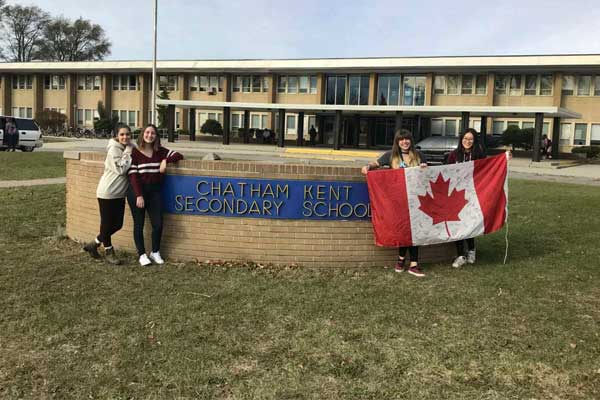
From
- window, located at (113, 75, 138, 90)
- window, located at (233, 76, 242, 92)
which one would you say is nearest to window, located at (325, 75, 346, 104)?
window, located at (233, 76, 242, 92)

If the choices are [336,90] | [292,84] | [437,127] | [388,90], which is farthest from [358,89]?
[437,127]

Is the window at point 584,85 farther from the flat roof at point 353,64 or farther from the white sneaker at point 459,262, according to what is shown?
the white sneaker at point 459,262

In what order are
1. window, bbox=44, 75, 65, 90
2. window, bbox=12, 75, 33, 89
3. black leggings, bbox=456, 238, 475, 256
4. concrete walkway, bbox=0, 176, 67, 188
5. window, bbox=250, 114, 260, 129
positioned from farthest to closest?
window, bbox=12, 75, 33, 89 → window, bbox=44, 75, 65, 90 → window, bbox=250, 114, 260, 129 → concrete walkway, bbox=0, 176, 67, 188 → black leggings, bbox=456, 238, 475, 256

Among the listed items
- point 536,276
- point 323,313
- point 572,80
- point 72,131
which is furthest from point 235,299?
point 72,131

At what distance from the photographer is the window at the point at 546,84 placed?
39.7 m

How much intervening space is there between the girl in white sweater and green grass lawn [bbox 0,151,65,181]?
998 centimetres

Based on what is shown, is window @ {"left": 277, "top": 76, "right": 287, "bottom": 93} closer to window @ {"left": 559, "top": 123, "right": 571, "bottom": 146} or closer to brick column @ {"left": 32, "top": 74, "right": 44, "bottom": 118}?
window @ {"left": 559, "top": 123, "right": 571, "bottom": 146}

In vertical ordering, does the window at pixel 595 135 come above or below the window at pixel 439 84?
below

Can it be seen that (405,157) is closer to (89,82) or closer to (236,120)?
(236,120)

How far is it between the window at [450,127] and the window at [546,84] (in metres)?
6.57

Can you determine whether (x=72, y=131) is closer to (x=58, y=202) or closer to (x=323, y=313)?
(x=58, y=202)

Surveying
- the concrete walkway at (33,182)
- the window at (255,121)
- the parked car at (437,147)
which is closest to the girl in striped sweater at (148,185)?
the concrete walkway at (33,182)

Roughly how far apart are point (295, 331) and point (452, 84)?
4075 centimetres

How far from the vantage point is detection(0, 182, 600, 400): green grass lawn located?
3559 mm
